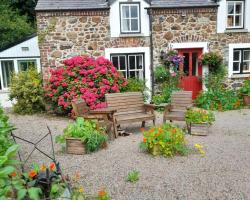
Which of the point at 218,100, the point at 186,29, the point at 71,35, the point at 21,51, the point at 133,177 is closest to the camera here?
the point at 133,177

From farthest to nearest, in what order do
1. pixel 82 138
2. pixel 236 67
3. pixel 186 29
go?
pixel 236 67 → pixel 186 29 → pixel 82 138

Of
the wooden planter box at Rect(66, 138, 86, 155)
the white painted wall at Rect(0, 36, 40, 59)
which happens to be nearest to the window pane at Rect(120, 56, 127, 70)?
the wooden planter box at Rect(66, 138, 86, 155)

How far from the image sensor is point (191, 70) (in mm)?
11344

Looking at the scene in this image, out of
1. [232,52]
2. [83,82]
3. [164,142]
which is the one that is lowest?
[164,142]

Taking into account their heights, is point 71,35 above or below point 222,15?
below

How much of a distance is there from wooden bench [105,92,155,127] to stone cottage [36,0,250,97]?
3279 millimetres

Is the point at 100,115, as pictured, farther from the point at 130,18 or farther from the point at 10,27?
the point at 10,27

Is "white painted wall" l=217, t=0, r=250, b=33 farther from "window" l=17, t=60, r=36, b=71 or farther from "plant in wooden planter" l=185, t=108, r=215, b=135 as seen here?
"window" l=17, t=60, r=36, b=71

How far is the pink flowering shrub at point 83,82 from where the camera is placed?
354 inches

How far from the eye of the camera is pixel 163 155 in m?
5.40

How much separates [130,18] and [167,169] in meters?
7.27

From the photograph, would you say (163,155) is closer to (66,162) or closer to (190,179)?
(190,179)

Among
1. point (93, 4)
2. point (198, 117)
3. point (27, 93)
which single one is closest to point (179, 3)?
point (93, 4)

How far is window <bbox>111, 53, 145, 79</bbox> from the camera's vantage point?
10805 mm
